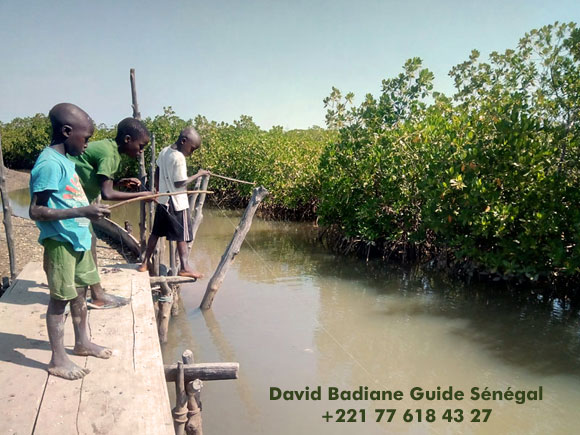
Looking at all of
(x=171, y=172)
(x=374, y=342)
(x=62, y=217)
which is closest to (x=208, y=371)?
(x=62, y=217)

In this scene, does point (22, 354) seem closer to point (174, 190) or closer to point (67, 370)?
point (67, 370)

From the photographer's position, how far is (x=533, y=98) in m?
6.43

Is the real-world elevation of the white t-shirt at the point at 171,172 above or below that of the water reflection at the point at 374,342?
above

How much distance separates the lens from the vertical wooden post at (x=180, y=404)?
318 centimetres

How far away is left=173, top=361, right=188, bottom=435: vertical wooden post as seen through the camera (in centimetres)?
318

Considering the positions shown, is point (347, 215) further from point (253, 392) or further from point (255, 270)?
point (253, 392)

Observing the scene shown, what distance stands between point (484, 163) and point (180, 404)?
17.9ft

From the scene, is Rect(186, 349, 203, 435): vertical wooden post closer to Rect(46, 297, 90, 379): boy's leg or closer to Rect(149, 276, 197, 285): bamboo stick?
Rect(46, 297, 90, 379): boy's leg

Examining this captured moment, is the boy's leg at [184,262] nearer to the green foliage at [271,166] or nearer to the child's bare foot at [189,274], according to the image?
the child's bare foot at [189,274]

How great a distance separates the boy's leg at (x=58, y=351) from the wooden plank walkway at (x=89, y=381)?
0.04 m

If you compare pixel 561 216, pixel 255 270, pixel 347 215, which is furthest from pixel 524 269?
pixel 255 270

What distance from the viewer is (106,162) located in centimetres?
323

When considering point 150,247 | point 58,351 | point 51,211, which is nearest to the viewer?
point 51,211

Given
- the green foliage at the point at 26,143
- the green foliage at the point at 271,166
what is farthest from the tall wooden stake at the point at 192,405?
the green foliage at the point at 26,143
